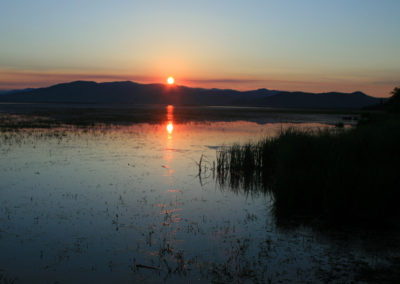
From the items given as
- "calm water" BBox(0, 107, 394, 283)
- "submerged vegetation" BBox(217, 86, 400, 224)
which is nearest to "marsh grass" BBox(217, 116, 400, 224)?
"submerged vegetation" BBox(217, 86, 400, 224)

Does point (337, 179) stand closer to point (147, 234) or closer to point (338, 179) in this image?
point (338, 179)

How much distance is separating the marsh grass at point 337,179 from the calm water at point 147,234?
46.1 inches

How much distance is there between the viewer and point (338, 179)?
437 inches

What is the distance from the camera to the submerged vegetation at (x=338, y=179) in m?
10.8

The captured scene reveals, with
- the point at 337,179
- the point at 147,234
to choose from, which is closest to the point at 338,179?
the point at 337,179

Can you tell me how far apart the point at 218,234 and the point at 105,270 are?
3.26 m

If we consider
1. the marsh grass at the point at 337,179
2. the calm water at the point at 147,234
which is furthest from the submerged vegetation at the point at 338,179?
the calm water at the point at 147,234

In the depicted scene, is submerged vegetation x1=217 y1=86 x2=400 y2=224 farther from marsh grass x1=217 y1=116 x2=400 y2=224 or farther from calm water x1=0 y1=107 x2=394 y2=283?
calm water x1=0 y1=107 x2=394 y2=283

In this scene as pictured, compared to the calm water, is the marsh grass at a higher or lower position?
higher

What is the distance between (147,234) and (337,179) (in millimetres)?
5832

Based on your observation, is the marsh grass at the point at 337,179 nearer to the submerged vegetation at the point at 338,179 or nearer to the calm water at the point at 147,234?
the submerged vegetation at the point at 338,179

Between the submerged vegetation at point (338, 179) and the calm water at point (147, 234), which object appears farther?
the submerged vegetation at point (338, 179)

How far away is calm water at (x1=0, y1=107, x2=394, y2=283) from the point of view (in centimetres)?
761

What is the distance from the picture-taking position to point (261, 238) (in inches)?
376
